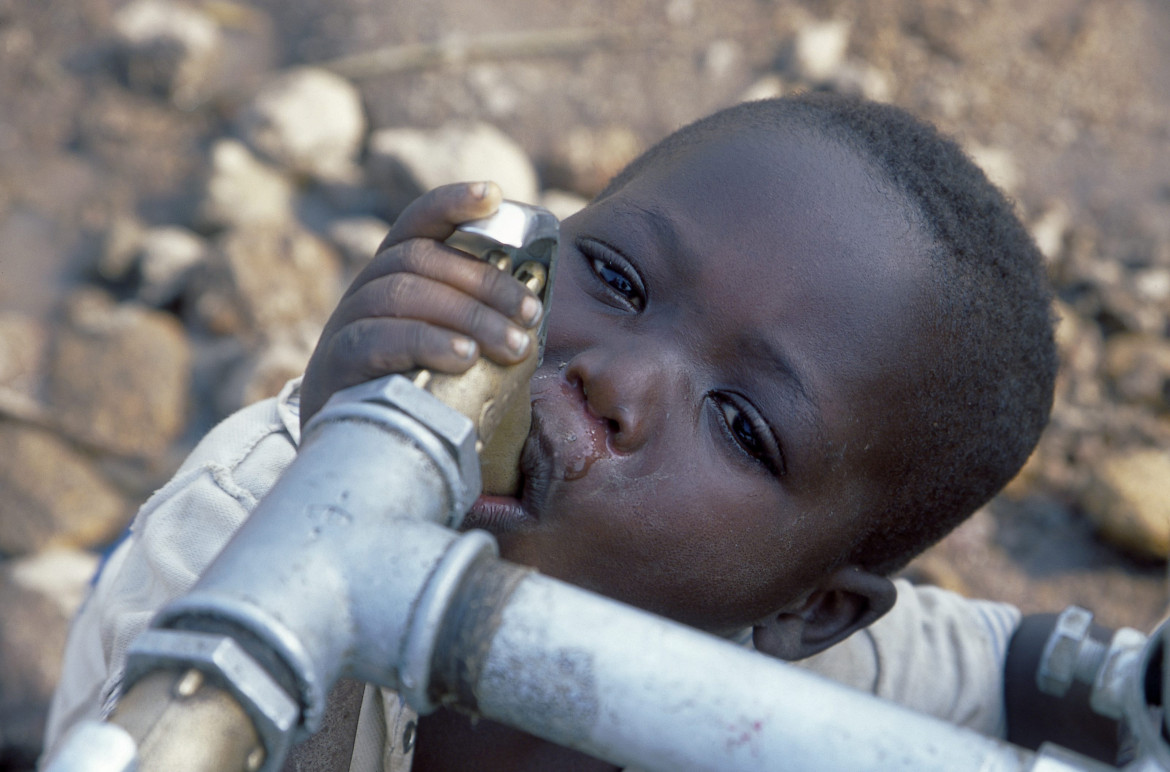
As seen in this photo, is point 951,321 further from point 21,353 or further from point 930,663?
point 21,353

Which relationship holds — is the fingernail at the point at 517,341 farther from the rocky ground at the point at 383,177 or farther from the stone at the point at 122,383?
the stone at the point at 122,383

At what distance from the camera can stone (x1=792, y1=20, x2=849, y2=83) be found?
183 inches

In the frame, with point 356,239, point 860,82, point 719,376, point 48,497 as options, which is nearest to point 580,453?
point 719,376

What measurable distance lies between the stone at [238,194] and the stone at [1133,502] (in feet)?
9.57

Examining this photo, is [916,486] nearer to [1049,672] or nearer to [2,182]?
[1049,672]

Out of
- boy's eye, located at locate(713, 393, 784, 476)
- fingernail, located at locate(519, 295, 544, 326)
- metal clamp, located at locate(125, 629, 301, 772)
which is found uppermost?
boy's eye, located at locate(713, 393, 784, 476)

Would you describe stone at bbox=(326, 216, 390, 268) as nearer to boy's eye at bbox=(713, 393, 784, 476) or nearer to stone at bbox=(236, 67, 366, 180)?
stone at bbox=(236, 67, 366, 180)

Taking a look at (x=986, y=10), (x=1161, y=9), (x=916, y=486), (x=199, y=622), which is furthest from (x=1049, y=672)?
(x=1161, y=9)

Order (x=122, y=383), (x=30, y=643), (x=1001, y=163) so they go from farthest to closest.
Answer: (x=1001, y=163), (x=122, y=383), (x=30, y=643)

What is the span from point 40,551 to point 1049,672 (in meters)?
2.58

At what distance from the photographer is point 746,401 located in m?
1.56

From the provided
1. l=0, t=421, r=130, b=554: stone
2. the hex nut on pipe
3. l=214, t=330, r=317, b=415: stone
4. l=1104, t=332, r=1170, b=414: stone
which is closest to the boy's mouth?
the hex nut on pipe

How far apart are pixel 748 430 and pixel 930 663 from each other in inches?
35.8

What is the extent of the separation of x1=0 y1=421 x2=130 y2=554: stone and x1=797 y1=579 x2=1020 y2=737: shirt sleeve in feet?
6.75
